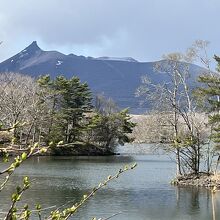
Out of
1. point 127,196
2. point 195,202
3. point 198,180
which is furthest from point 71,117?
point 195,202

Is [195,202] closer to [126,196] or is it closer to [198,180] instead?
[126,196]

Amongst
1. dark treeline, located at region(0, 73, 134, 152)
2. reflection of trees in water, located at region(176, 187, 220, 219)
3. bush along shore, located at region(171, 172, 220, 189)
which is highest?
dark treeline, located at region(0, 73, 134, 152)

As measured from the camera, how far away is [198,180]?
99.0 ft

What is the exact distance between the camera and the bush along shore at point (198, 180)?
96.4ft

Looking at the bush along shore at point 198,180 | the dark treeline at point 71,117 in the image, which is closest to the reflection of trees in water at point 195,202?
the bush along shore at point 198,180

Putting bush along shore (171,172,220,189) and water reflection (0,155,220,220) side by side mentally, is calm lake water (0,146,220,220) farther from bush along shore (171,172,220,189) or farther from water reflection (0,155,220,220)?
bush along shore (171,172,220,189)

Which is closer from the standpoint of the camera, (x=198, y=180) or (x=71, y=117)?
(x=198, y=180)

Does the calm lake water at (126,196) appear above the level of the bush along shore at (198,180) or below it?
below

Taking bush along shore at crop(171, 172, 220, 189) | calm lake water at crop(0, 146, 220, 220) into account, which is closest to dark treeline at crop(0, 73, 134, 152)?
calm lake water at crop(0, 146, 220, 220)

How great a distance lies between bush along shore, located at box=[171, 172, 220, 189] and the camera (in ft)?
96.4

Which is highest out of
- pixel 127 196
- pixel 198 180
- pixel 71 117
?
pixel 71 117

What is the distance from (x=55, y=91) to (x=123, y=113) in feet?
32.9

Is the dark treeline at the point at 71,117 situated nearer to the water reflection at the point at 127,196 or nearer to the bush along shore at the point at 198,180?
the water reflection at the point at 127,196

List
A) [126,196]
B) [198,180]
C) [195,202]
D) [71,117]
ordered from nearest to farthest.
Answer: [195,202] < [126,196] < [198,180] < [71,117]
